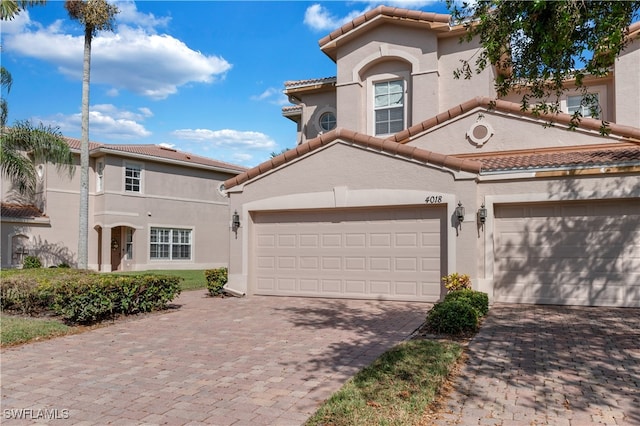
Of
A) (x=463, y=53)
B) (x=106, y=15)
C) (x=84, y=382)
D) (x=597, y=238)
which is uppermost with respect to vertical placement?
(x=106, y=15)

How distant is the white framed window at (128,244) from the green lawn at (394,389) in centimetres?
2218

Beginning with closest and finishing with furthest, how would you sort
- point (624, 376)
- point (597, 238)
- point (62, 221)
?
point (624, 376) < point (597, 238) < point (62, 221)

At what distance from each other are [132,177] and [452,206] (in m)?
19.8

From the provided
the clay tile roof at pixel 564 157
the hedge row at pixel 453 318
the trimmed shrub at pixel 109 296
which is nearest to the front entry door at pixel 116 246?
the trimmed shrub at pixel 109 296

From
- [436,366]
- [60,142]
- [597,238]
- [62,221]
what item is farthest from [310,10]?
[62,221]

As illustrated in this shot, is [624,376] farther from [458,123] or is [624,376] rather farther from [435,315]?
[458,123]

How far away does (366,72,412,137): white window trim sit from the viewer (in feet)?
55.4

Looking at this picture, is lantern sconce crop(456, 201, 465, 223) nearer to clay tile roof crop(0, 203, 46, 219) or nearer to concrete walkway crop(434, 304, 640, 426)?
concrete walkway crop(434, 304, 640, 426)

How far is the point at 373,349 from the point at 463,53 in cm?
1247

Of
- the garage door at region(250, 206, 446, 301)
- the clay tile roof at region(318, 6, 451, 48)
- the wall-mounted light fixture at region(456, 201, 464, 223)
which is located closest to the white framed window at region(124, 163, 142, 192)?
the clay tile roof at region(318, 6, 451, 48)

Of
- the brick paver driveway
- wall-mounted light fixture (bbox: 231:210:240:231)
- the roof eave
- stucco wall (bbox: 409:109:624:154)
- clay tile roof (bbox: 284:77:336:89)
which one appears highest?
clay tile roof (bbox: 284:77:336:89)

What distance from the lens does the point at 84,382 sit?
5922 mm

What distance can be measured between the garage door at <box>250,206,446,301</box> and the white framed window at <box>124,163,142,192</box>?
1459cm

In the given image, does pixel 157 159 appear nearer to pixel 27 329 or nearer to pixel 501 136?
pixel 27 329
